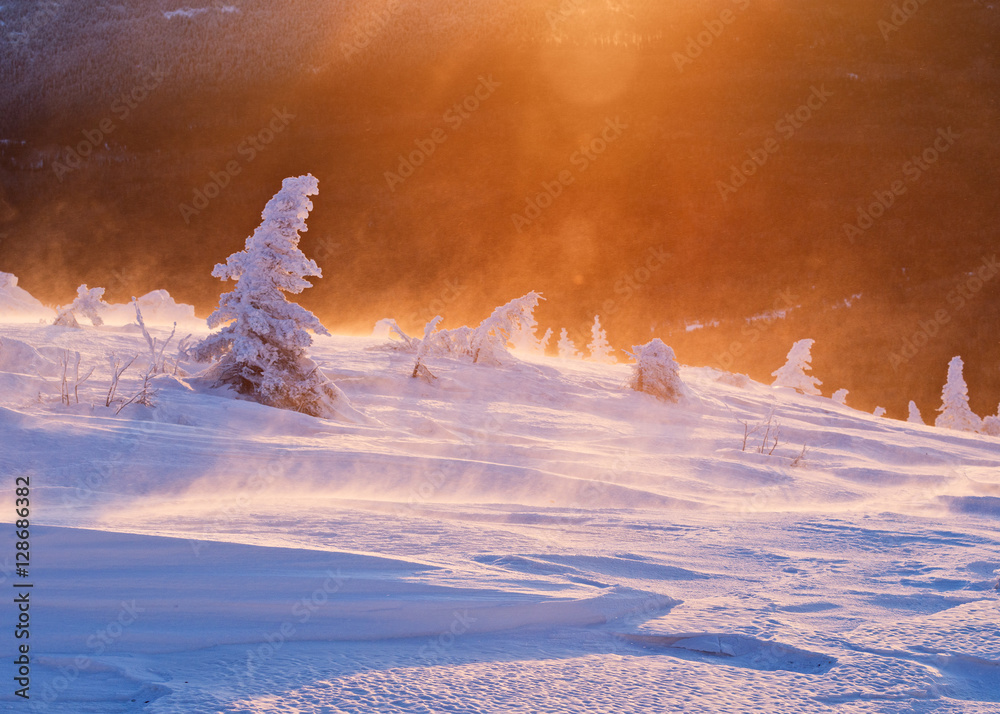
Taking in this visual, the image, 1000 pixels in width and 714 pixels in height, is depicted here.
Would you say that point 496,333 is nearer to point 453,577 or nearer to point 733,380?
point 733,380

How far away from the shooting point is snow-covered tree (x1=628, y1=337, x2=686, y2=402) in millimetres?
11469

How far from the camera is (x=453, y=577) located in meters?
2.49

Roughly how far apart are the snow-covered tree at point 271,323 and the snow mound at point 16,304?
26.5ft

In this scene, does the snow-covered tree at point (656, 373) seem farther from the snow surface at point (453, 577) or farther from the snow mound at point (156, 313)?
the snow mound at point (156, 313)

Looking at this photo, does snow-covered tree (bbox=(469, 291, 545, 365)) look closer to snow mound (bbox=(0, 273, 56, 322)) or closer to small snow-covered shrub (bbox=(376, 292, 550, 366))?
small snow-covered shrub (bbox=(376, 292, 550, 366))

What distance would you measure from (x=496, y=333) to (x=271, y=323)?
5502 mm

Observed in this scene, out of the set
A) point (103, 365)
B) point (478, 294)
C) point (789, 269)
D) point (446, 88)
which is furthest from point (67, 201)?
point (103, 365)

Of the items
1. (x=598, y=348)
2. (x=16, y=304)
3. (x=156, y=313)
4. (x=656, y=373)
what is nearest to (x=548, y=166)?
(x=598, y=348)

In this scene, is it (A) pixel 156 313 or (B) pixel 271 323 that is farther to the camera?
(A) pixel 156 313

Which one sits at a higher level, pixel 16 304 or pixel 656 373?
pixel 16 304

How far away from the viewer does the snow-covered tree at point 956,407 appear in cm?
2609

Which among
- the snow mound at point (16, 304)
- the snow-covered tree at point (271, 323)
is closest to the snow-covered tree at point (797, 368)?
the snow mound at point (16, 304)

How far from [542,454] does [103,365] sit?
4.34 meters

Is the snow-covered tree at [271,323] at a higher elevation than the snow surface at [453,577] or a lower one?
higher
